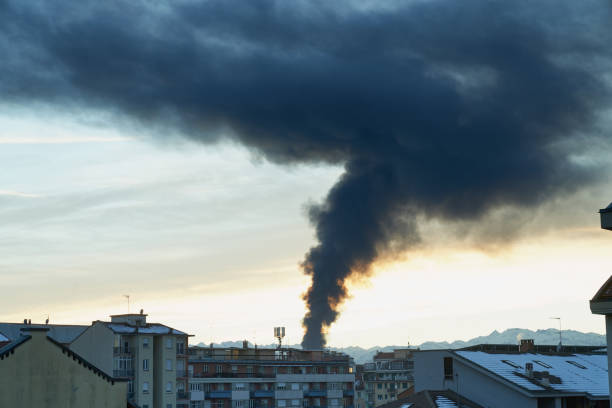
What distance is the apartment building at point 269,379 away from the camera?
156875mm

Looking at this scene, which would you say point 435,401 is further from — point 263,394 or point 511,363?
point 263,394

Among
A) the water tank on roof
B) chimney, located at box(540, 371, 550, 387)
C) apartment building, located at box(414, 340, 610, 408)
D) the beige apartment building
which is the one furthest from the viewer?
chimney, located at box(540, 371, 550, 387)

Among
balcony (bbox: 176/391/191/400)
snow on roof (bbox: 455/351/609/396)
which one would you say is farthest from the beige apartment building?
balcony (bbox: 176/391/191/400)

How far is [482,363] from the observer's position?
243ft

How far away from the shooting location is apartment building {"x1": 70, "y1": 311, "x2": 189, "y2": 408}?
125812 mm

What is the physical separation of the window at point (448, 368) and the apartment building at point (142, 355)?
62484 millimetres

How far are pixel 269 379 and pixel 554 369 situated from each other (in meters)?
95.6

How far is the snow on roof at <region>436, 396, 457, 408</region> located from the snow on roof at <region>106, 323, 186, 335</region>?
6936 centimetres

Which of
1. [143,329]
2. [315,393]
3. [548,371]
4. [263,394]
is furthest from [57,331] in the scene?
[548,371]

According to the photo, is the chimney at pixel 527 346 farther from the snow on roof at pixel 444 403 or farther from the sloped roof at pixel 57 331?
the sloped roof at pixel 57 331

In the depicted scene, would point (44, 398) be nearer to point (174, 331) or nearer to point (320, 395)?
point (174, 331)

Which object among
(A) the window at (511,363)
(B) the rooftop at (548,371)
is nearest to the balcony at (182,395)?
(B) the rooftop at (548,371)

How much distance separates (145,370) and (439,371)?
6624 cm

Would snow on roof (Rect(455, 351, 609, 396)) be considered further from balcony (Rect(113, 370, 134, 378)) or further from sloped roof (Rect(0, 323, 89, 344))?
sloped roof (Rect(0, 323, 89, 344))
